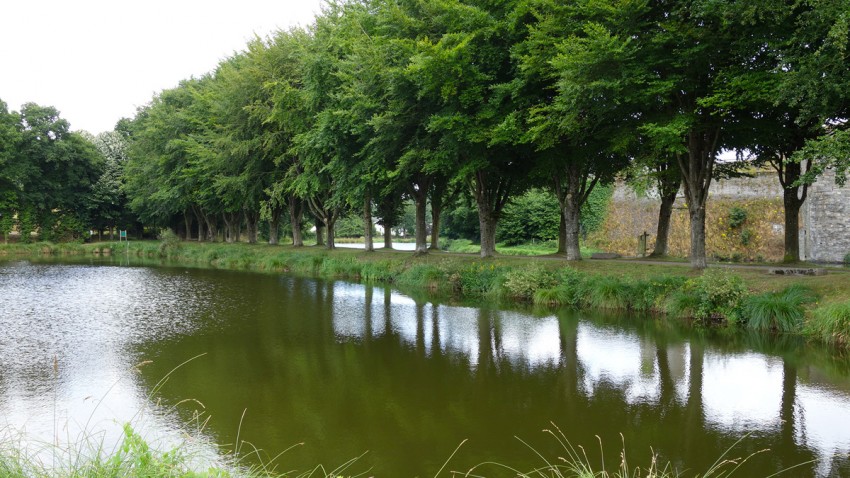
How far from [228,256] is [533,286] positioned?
23510mm

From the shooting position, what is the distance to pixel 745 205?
2908cm

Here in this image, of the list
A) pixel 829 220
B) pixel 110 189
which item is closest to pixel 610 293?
pixel 829 220

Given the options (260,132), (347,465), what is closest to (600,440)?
(347,465)

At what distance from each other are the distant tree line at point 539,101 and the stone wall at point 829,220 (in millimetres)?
4669

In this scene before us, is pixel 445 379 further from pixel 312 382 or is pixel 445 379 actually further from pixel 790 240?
pixel 790 240

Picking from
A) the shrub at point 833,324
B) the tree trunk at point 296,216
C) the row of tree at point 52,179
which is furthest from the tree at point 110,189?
the shrub at point 833,324

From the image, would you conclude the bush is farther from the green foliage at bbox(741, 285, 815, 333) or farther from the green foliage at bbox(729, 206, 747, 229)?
the green foliage at bbox(729, 206, 747, 229)

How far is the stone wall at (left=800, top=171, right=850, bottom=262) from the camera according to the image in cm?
2361

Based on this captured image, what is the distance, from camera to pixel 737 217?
94.2 feet

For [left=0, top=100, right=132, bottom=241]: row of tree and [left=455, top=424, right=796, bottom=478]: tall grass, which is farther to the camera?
[left=0, top=100, right=132, bottom=241]: row of tree

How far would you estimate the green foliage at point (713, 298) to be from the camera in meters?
14.1

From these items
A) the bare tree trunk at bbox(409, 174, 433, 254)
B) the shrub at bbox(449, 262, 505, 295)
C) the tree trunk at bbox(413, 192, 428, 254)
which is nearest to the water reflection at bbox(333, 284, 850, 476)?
the shrub at bbox(449, 262, 505, 295)

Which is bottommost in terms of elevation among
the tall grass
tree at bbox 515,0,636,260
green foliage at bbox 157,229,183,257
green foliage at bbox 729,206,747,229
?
the tall grass

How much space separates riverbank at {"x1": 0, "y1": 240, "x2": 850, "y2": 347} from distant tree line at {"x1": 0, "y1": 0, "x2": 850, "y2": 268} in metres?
1.88
